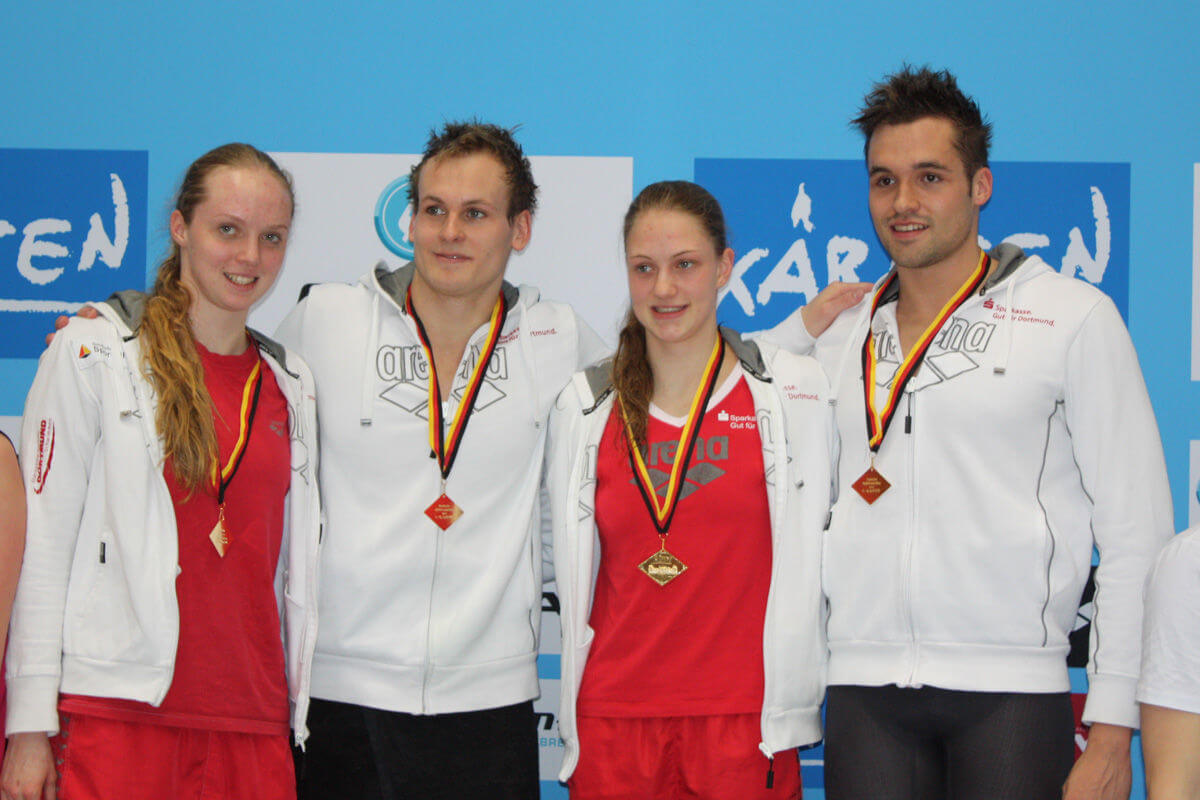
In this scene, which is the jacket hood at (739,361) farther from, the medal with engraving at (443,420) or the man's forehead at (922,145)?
the man's forehead at (922,145)

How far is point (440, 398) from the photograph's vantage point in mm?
2492

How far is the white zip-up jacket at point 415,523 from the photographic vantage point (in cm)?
238

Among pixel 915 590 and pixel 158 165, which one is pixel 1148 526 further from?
pixel 158 165

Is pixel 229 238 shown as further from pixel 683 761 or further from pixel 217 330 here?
pixel 683 761

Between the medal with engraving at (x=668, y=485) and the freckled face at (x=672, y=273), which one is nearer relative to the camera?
the medal with engraving at (x=668, y=485)

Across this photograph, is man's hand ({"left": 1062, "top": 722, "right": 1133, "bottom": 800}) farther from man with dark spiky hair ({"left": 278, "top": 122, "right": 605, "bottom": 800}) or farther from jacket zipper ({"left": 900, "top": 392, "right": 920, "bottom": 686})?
man with dark spiky hair ({"left": 278, "top": 122, "right": 605, "bottom": 800})

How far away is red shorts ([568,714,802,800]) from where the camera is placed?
2.23m

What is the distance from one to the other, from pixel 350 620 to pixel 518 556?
0.40 metres

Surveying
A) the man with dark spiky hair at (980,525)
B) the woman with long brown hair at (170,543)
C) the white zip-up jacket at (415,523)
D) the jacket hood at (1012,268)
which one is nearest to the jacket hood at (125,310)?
the woman with long brown hair at (170,543)

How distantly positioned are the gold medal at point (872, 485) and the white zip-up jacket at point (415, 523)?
29.9 inches

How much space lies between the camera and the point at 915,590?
2.25 m

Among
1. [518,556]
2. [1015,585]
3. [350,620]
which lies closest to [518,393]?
[518,556]

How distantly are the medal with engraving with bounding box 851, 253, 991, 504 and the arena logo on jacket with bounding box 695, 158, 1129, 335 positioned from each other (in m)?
0.73

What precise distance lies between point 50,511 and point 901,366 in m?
1.83
